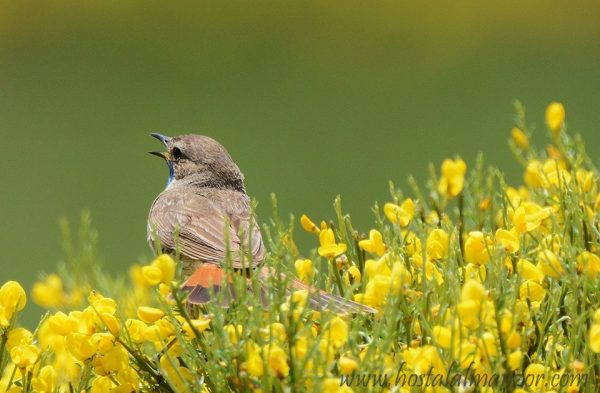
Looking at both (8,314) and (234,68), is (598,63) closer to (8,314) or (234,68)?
(234,68)

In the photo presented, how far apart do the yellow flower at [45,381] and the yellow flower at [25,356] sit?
49mm

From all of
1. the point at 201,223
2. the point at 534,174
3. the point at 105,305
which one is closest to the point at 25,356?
the point at 105,305

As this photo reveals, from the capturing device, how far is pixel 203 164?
6.00m

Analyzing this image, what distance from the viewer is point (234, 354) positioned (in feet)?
9.02

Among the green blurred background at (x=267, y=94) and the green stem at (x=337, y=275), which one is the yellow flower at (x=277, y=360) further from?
the green blurred background at (x=267, y=94)

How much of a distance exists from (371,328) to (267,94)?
10.2 metres

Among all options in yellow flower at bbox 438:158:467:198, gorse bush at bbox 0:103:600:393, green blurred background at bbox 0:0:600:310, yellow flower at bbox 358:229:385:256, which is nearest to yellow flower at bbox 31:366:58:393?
gorse bush at bbox 0:103:600:393

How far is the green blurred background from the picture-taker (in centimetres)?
1068

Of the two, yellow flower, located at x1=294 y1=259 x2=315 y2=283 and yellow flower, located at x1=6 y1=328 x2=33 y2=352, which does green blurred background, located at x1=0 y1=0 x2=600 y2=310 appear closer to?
yellow flower, located at x1=294 y1=259 x2=315 y2=283

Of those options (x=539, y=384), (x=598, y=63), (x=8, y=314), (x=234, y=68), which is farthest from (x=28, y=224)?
(x=539, y=384)

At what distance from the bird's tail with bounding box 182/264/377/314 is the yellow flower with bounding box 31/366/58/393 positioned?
1.44ft

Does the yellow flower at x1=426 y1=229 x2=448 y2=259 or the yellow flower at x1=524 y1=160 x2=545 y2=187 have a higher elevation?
the yellow flower at x1=524 y1=160 x2=545 y2=187

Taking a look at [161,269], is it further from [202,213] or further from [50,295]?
[202,213]

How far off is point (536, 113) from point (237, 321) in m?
9.03
